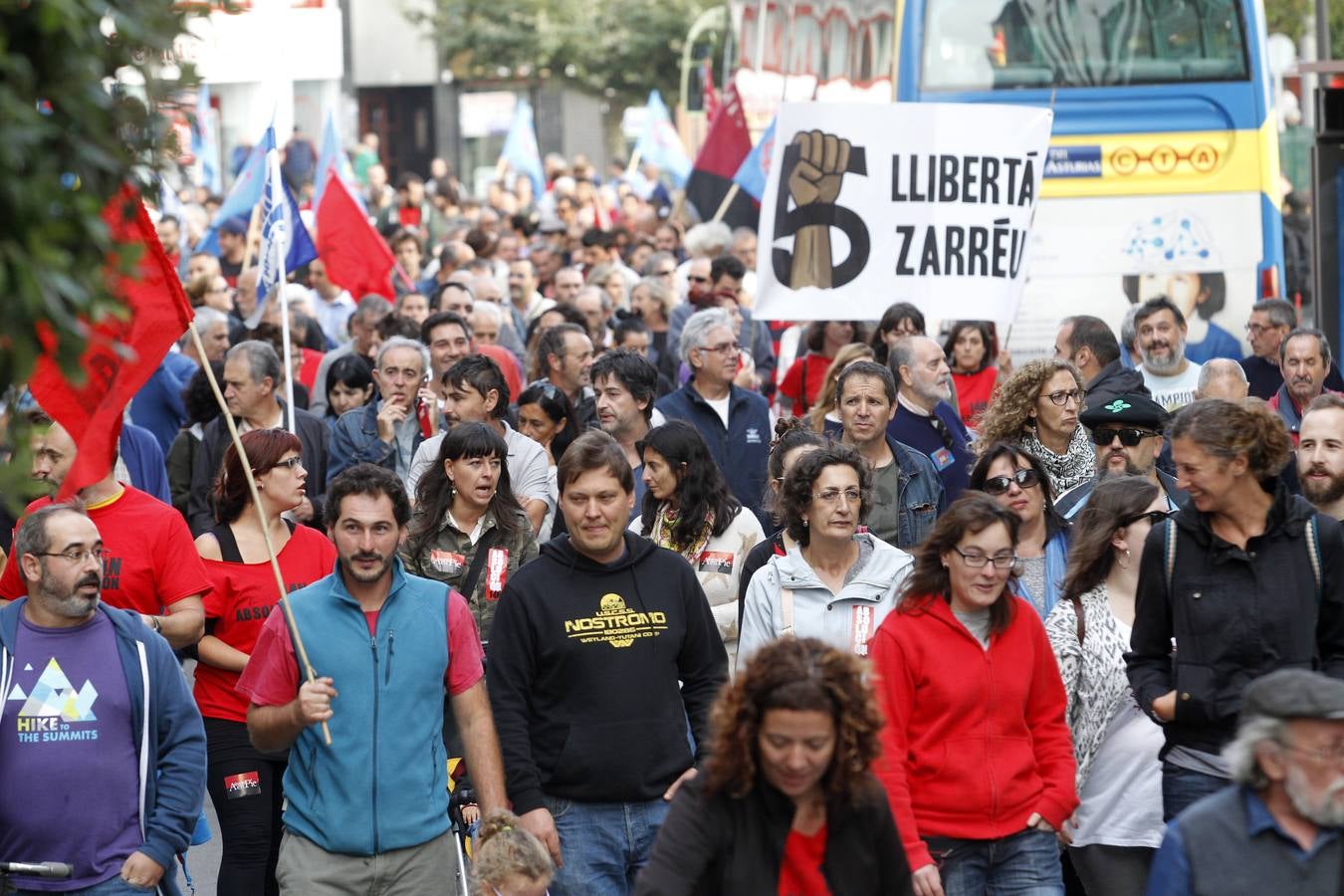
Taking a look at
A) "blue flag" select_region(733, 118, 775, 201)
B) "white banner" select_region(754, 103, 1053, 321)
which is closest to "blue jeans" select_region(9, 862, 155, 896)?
"white banner" select_region(754, 103, 1053, 321)

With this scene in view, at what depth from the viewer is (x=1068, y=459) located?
873 centimetres

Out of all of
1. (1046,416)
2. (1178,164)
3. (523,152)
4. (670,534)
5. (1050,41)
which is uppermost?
(523,152)

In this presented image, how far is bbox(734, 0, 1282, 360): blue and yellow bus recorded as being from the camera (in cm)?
1532

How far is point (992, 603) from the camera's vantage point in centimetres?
588

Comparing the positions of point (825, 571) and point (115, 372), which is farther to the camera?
point (825, 571)

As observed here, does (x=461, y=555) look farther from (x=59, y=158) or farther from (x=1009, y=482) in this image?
(x=59, y=158)

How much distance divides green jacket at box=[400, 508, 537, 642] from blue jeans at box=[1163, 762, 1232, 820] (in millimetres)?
2515

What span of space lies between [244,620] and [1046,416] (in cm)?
338

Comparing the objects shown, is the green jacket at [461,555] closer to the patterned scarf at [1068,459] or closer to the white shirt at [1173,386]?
the patterned scarf at [1068,459]

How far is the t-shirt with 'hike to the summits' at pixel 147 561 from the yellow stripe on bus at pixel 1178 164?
9881 mm

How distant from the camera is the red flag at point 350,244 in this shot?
15852mm

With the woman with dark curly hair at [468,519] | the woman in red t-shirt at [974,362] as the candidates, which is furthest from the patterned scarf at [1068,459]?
the woman in red t-shirt at [974,362]

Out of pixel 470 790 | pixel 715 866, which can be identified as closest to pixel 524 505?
pixel 470 790

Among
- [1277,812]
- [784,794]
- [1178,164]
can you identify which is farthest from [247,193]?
[1277,812]
